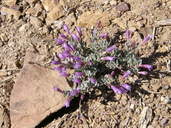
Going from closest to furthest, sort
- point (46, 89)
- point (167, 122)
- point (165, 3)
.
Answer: point (167, 122)
point (46, 89)
point (165, 3)

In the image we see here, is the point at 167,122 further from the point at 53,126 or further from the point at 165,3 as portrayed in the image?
the point at 165,3

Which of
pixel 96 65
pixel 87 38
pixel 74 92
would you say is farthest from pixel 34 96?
pixel 87 38

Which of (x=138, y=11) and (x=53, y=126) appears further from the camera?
(x=138, y=11)

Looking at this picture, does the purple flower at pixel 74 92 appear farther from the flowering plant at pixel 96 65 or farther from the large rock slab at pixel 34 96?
the large rock slab at pixel 34 96

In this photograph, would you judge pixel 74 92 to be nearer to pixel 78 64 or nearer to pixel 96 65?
pixel 78 64

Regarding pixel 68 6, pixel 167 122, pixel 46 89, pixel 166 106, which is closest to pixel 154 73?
pixel 166 106

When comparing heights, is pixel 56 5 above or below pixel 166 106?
above

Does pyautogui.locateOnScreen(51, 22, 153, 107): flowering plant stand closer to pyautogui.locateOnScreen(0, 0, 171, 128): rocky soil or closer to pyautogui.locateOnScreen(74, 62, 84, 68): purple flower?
pyautogui.locateOnScreen(74, 62, 84, 68): purple flower
